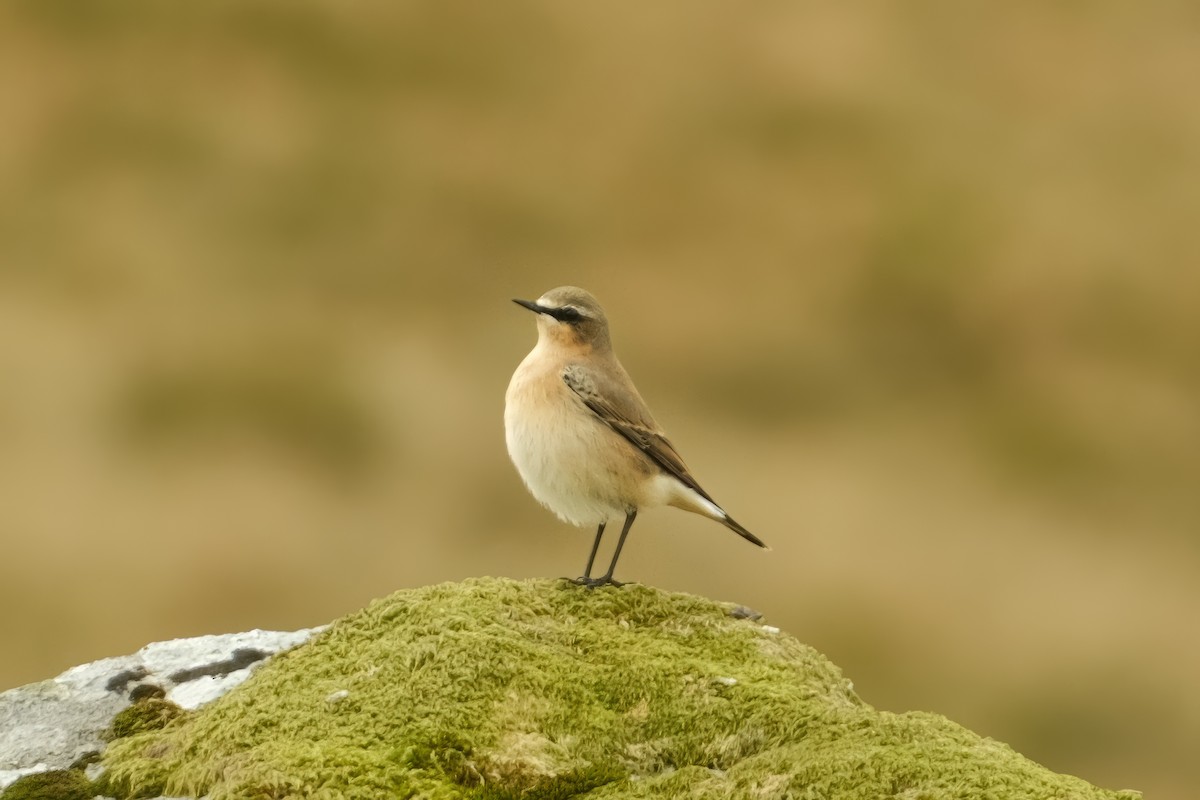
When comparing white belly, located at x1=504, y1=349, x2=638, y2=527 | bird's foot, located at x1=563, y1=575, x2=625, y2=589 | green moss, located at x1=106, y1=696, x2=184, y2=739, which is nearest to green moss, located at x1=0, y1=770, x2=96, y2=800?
green moss, located at x1=106, y1=696, x2=184, y2=739

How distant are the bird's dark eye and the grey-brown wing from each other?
303mm

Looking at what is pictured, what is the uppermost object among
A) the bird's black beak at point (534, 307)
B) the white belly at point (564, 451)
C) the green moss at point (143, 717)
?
the bird's black beak at point (534, 307)

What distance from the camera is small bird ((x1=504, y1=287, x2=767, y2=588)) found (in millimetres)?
7383

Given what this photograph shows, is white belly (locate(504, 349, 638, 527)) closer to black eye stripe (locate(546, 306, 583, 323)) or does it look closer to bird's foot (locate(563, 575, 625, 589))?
black eye stripe (locate(546, 306, 583, 323))

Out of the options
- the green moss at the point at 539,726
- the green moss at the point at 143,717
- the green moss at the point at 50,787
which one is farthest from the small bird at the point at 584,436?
the green moss at the point at 50,787

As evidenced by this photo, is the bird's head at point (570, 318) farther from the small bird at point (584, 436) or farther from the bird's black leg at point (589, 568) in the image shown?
the bird's black leg at point (589, 568)

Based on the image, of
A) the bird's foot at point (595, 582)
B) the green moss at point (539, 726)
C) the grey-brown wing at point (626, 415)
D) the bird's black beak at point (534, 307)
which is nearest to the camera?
the green moss at point (539, 726)

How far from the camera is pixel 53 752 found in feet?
16.6

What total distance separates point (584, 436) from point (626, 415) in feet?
1.04

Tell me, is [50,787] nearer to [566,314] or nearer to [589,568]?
[589,568]

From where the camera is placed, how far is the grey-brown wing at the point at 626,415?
7.50m

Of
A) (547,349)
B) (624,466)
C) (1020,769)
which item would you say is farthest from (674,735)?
(547,349)

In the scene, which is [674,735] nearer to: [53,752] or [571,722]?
[571,722]

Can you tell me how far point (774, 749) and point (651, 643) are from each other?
3.59 feet
